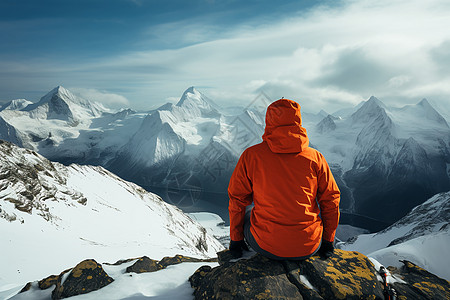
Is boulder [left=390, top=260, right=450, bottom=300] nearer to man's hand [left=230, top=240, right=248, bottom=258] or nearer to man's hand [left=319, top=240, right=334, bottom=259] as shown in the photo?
man's hand [left=319, top=240, right=334, bottom=259]

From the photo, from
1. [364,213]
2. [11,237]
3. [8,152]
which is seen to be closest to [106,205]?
[8,152]

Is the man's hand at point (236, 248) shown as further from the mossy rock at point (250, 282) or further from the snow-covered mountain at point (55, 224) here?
the snow-covered mountain at point (55, 224)

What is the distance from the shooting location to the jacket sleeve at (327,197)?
4.55 meters

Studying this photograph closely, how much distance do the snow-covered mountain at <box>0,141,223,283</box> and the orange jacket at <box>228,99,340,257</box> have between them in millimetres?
12291

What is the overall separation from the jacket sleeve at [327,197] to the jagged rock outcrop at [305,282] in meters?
0.87

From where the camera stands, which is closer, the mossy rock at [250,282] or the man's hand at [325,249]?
the mossy rock at [250,282]

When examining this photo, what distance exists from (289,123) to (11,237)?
20279 millimetres

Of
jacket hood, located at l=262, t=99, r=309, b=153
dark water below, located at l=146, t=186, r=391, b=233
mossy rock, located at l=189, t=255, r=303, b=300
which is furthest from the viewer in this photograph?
dark water below, located at l=146, t=186, r=391, b=233

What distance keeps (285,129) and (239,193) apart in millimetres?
1707

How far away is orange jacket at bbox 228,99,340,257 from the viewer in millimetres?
4273

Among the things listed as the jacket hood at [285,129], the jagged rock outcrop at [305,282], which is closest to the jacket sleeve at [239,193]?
Answer: the jacket hood at [285,129]

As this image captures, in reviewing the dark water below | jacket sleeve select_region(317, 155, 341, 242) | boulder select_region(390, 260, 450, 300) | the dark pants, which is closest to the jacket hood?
jacket sleeve select_region(317, 155, 341, 242)

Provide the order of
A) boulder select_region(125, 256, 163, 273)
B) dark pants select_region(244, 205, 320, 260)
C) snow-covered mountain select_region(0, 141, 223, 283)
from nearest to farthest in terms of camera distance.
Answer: dark pants select_region(244, 205, 320, 260) → boulder select_region(125, 256, 163, 273) → snow-covered mountain select_region(0, 141, 223, 283)

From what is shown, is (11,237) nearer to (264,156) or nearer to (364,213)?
(264,156)
